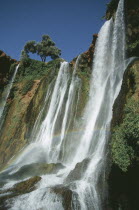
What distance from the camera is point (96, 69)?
2144 cm

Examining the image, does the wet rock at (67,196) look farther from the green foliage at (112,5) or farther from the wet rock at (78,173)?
the green foliage at (112,5)

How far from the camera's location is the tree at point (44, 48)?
45.6m

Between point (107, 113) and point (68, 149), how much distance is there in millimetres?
3948

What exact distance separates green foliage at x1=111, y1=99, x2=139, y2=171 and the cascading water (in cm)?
118

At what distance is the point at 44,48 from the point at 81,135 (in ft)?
111

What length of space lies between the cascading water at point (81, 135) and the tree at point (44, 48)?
2263 cm

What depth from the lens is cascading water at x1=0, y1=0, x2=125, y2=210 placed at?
804 cm

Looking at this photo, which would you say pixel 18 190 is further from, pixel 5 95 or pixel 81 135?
pixel 5 95

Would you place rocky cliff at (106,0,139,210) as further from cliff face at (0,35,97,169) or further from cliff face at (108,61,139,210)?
cliff face at (0,35,97,169)

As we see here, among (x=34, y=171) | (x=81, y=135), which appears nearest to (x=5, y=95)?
(x=81, y=135)

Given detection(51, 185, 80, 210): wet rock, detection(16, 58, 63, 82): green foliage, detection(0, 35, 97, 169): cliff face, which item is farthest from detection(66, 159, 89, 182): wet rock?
detection(16, 58, 63, 82): green foliage

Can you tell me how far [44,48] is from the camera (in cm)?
4566

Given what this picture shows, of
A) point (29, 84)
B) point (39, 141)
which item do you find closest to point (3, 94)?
point (29, 84)

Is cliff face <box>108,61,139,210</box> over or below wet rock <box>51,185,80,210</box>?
over
